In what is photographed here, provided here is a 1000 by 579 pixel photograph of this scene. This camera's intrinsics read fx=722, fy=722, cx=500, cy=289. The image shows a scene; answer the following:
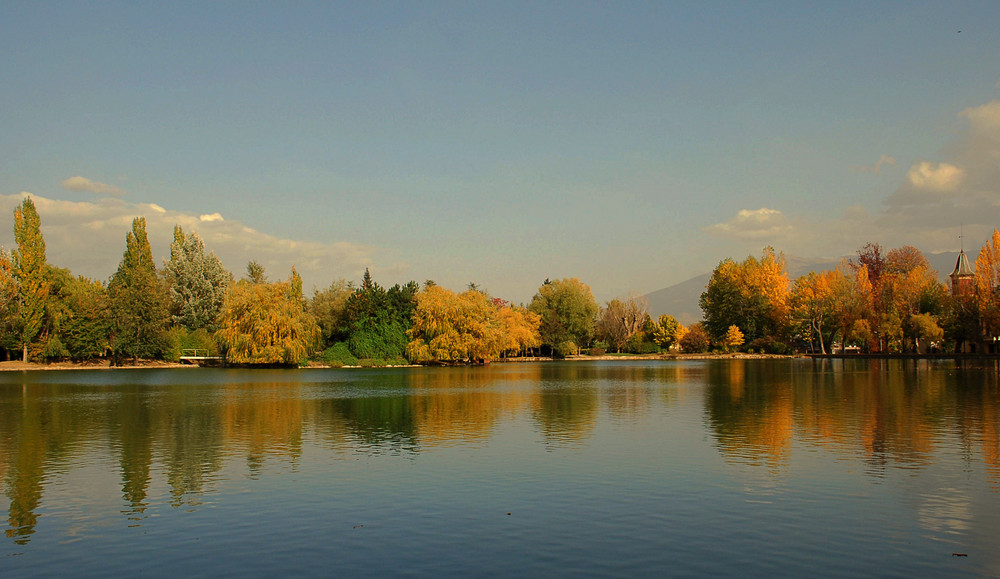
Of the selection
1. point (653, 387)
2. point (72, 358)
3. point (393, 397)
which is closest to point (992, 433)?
point (653, 387)

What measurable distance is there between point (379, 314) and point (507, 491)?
210 feet

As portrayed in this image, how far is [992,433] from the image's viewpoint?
19.6 m

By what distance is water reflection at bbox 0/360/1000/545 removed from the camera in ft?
50.5

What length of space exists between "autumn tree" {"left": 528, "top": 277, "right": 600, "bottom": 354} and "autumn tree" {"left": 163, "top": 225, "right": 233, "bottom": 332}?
42671 millimetres

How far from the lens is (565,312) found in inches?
4048

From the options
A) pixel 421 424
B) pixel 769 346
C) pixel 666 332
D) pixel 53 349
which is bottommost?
pixel 421 424

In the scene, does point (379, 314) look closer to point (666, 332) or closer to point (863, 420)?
point (666, 332)

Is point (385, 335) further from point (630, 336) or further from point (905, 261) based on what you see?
point (905, 261)

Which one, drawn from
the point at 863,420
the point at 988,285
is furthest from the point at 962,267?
the point at 863,420

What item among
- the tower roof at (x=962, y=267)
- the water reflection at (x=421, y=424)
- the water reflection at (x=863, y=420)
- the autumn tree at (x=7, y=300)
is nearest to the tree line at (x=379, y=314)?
the autumn tree at (x=7, y=300)

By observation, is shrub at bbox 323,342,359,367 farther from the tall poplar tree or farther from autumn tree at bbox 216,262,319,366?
the tall poplar tree

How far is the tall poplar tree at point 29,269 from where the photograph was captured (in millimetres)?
63812

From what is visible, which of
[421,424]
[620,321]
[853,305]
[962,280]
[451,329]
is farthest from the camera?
[620,321]

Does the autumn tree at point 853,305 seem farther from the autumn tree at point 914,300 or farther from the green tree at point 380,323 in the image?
the green tree at point 380,323
